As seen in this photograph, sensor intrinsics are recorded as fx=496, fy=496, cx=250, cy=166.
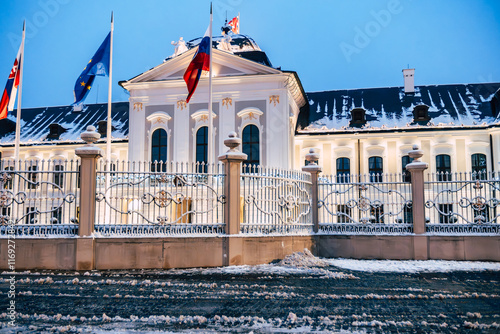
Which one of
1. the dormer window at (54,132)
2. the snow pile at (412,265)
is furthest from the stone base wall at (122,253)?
the dormer window at (54,132)

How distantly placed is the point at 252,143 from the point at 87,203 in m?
15.5

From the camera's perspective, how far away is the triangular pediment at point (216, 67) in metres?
25.2

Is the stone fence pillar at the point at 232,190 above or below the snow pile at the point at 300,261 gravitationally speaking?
above

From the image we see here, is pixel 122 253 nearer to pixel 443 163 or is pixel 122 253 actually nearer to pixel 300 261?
pixel 300 261

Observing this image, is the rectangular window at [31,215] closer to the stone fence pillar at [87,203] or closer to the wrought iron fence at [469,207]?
the stone fence pillar at [87,203]

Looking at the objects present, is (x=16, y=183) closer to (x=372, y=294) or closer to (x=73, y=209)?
(x=73, y=209)

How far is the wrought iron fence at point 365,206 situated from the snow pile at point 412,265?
3.47 ft

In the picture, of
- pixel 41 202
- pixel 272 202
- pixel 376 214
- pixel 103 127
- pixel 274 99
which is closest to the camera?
pixel 41 202

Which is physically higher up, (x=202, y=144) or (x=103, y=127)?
(x=103, y=127)

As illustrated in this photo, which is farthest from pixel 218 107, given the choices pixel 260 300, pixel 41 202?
pixel 260 300

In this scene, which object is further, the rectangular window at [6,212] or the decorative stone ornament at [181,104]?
the decorative stone ornament at [181,104]

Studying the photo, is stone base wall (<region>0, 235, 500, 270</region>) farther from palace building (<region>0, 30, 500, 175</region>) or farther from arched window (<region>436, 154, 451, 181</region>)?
arched window (<region>436, 154, 451, 181</region>)

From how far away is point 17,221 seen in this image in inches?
435

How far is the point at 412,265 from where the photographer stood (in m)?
11.7
